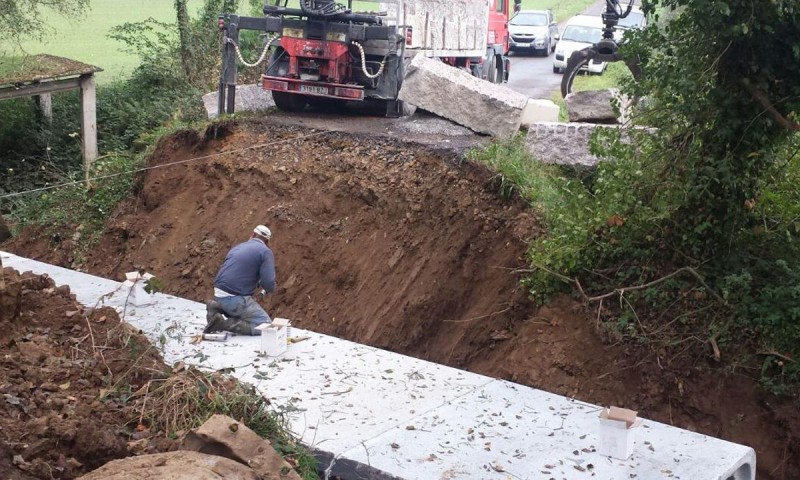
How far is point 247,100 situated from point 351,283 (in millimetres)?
5455

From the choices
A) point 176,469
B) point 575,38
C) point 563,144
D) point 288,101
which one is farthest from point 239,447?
point 575,38

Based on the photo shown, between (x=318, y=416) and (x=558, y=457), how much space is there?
182 centimetres

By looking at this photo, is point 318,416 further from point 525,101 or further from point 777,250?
point 525,101

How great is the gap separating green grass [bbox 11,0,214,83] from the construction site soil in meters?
7.30

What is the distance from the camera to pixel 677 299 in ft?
27.9

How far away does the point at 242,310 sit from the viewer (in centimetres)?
886

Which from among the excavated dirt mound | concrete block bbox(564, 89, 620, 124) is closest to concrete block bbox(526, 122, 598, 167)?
concrete block bbox(564, 89, 620, 124)

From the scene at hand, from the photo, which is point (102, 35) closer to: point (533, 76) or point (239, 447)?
point (533, 76)

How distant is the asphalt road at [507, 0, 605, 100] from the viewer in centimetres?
2346

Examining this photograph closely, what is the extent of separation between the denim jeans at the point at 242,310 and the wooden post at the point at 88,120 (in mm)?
9193

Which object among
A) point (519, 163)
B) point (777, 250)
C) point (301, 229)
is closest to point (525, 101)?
point (519, 163)

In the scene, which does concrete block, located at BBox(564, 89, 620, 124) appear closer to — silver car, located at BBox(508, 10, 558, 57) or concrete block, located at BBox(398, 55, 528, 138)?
concrete block, located at BBox(398, 55, 528, 138)

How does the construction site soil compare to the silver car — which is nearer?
the construction site soil

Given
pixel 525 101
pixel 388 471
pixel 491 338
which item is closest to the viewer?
pixel 388 471
